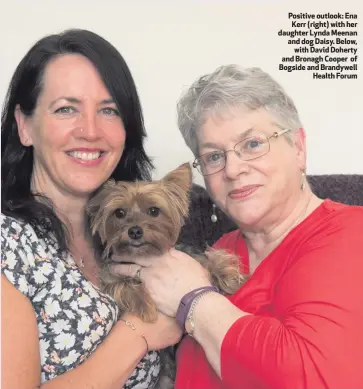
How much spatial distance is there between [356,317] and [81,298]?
774 mm

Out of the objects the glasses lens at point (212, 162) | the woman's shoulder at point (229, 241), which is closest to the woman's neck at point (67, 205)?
the glasses lens at point (212, 162)

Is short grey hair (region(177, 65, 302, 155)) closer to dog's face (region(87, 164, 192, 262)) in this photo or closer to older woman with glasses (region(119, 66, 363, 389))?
older woman with glasses (region(119, 66, 363, 389))

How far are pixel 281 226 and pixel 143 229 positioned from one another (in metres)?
0.49

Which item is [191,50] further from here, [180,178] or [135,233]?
[135,233]

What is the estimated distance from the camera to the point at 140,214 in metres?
1.96

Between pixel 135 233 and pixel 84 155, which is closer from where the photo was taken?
pixel 84 155

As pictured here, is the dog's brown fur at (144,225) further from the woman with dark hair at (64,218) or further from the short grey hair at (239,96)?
the short grey hair at (239,96)

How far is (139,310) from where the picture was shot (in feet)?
5.71

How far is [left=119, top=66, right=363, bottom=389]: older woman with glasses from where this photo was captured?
132 cm

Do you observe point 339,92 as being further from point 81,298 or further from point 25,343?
point 25,343

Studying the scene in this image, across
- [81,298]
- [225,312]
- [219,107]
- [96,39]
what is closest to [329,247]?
[225,312]

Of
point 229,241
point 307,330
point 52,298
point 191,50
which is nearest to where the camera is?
point 307,330

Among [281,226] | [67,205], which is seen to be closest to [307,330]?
[281,226]

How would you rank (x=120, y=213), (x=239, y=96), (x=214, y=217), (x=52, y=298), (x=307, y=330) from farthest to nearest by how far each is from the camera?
(x=214, y=217) < (x=120, y=213) < (x=239, y=96) < (x=52, y=298) < (x=307, y=330)
